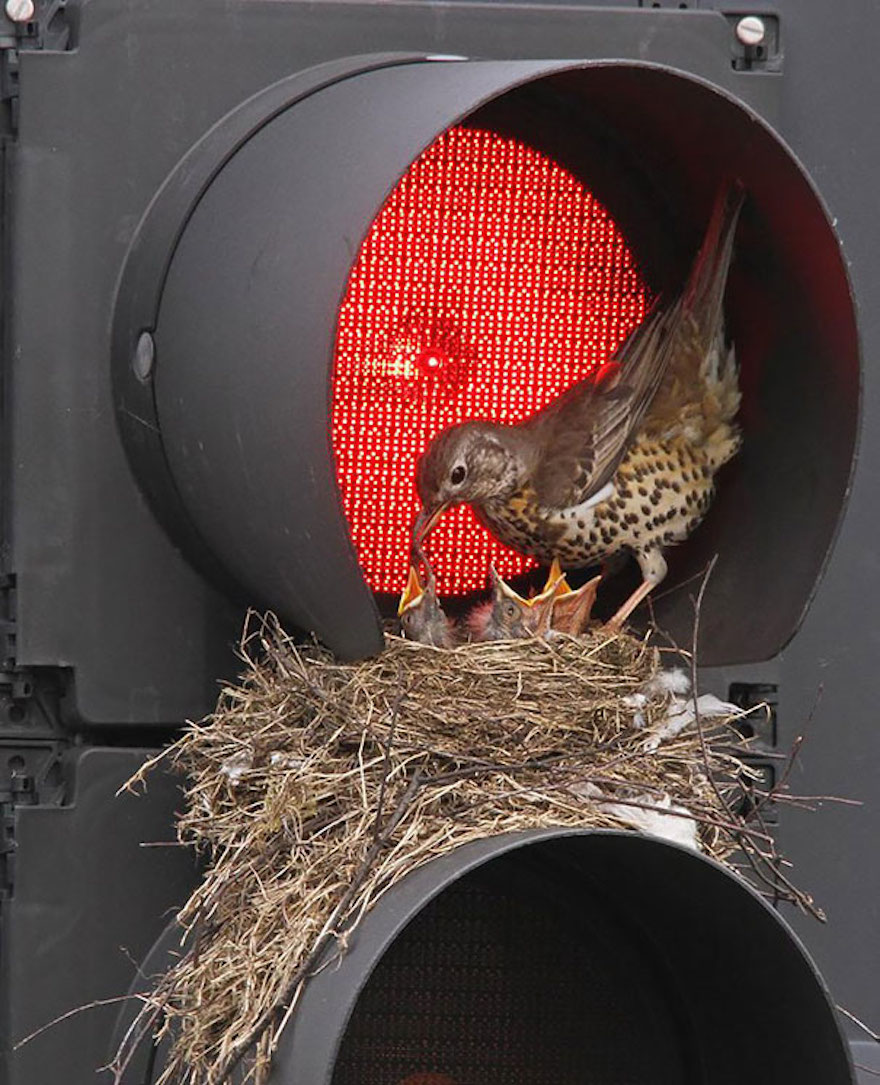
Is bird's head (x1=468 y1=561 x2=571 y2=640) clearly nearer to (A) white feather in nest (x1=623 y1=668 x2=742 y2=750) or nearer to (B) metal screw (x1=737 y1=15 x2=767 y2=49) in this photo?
(A) white feather in nest (x1=623 y1=668 x2=742 y2=750)

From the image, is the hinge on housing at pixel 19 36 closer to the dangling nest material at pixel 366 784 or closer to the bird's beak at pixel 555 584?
the dangling nest material at pixel 366 784

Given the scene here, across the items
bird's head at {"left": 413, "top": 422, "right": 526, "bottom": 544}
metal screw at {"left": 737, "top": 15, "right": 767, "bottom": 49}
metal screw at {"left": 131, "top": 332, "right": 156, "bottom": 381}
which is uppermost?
metal screw at {"left": 737, "top": 15, "right": 767, "bottom": 49}

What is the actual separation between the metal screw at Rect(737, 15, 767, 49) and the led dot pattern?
0.89 ft

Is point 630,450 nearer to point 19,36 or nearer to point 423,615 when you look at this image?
point 423,615

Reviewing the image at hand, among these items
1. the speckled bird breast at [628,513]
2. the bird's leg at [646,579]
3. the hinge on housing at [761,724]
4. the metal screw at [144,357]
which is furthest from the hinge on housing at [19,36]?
the hinge on housing at [761,724]

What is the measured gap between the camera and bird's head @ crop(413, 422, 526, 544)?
313 centimetres

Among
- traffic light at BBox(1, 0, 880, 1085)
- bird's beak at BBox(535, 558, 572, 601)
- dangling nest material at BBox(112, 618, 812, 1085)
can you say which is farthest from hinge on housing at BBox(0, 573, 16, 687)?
bird's beak at BBox(535, 558, 572, 601)

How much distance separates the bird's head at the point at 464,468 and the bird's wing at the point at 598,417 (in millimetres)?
52

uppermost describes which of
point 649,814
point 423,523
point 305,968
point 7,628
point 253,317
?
point 253,317

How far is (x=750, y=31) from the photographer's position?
334cm

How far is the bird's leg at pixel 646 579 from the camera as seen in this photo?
10.8 ft

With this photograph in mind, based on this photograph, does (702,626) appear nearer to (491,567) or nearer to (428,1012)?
(491,567)

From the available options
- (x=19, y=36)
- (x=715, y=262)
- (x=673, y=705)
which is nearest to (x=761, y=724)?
(x=673, y=705)

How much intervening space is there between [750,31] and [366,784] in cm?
105
